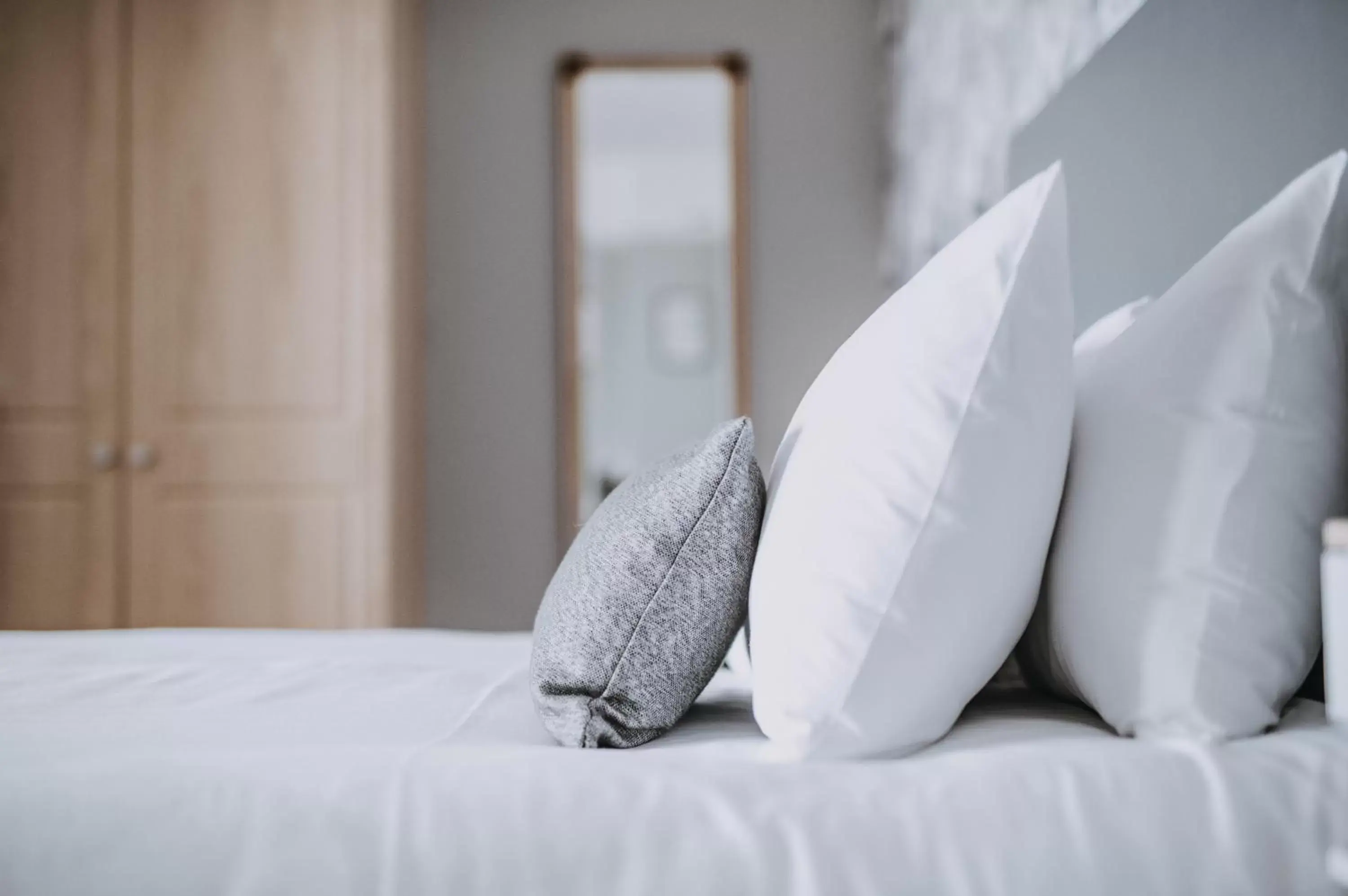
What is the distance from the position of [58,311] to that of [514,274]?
1.22 m

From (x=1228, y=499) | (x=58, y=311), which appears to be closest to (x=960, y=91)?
(x=1228, y=499)

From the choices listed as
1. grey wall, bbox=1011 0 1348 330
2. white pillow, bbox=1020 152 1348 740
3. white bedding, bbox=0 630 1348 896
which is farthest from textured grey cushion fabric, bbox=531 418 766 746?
grey wall, bbox=1011 0 1348 330

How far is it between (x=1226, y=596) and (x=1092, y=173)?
0.93 metres

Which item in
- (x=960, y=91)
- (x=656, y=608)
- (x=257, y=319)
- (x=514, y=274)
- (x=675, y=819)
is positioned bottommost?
(x=675, y=819)

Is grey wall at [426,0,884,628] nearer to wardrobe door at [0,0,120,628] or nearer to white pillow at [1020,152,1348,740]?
wardrobe door at [0,0,120,628]

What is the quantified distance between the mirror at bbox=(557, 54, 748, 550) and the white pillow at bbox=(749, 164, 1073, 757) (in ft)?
7.29

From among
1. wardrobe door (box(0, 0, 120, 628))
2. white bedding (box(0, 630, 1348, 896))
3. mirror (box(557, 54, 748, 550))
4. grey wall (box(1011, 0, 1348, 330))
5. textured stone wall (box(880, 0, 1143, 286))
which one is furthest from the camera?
mirror (box(557, 54, 748, 550))

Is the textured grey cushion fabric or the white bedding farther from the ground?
the textured grey cushion fabric

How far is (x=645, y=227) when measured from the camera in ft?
10.00

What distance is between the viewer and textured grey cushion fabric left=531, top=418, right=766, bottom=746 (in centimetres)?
83

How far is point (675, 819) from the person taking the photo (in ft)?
2.31

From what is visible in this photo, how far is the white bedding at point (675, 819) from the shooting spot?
2.21 ft

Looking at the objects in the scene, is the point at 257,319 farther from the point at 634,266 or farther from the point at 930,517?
the point at 930,517

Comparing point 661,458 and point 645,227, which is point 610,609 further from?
point 645,227
